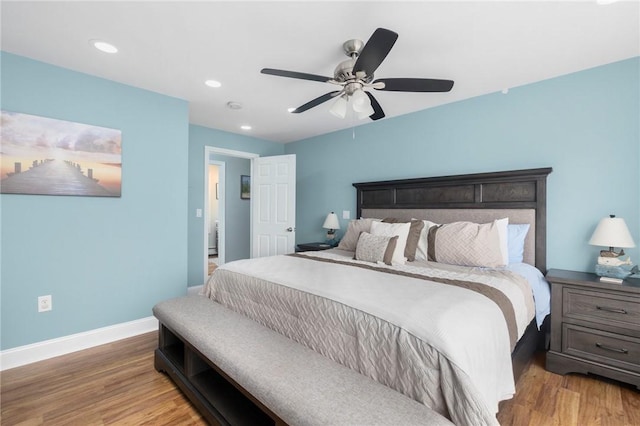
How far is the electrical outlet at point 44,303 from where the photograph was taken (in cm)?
237

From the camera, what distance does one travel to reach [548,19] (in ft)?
5.90

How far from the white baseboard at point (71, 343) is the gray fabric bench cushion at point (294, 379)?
1.29 metres

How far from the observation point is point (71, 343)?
2.49m

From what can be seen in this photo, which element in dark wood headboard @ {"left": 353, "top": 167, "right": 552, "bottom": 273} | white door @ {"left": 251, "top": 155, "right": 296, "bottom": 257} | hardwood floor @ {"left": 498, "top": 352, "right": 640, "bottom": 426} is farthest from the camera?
white door @ {"left": 251, "top": 155, "right": 296, "bottom": 257}

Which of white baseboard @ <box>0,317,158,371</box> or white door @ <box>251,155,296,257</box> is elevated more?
white door @ <box>251,155,296,257</box>

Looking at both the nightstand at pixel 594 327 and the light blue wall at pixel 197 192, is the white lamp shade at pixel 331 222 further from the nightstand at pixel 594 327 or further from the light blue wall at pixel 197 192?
the nightstand at pixel 594 327

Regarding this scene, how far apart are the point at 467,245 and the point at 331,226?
6.48 feet

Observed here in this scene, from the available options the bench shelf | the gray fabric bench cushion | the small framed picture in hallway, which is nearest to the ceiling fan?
the gray fabric bench cushion

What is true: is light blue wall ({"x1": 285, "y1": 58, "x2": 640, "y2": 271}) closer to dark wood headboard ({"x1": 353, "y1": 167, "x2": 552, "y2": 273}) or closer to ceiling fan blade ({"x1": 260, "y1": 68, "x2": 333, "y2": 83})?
dark wood headboard ({"x1": 353, "y1": 167, "x2": 552, "y2": 273})

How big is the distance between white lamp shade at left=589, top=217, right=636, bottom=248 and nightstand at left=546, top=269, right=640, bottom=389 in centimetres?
27

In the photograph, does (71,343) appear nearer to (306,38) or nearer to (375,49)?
(306,38)

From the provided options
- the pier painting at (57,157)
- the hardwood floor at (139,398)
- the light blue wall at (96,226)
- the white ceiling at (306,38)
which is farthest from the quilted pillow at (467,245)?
the pier painting at (57,157)

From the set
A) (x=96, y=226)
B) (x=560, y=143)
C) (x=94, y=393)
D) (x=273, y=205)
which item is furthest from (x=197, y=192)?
(x=560, y=143)

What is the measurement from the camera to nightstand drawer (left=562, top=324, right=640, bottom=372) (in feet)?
6.35
